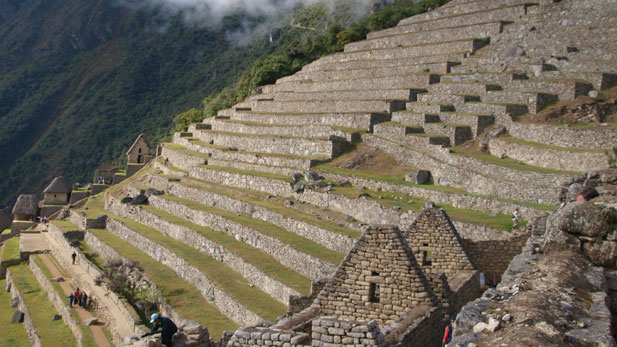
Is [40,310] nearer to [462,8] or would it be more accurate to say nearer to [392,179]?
[392,179]

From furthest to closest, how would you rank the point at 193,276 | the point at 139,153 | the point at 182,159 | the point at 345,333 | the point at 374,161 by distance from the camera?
the point at 139,153 → the point at 182,159 → the point at 374,161 → the point at 193,276 → the point at 345,333

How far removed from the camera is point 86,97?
8556 centimetres

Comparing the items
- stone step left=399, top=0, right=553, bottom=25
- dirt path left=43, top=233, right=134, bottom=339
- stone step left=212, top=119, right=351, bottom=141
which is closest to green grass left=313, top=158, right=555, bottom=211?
stone step left=212, top=119, right=351, bottom=141

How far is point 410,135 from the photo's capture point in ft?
82.1

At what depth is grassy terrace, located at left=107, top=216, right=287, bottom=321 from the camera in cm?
1523

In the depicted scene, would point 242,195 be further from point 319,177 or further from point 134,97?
point 134,97

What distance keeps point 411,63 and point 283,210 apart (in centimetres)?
1400

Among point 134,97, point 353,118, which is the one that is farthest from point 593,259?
point 134,97

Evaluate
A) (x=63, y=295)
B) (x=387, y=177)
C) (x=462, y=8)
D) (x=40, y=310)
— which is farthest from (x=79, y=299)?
(x=462, y=8)

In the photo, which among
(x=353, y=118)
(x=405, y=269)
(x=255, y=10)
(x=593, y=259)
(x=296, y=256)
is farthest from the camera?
(x=255, y=10)

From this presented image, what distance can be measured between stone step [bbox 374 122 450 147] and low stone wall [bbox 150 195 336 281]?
7943 mm

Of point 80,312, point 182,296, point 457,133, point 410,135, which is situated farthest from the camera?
point 410,135

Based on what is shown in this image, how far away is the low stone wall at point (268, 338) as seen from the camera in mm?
6652

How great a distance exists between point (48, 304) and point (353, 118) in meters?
15.2
